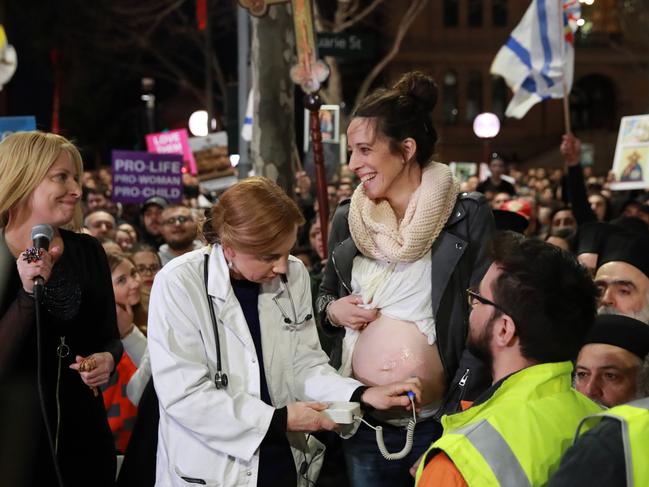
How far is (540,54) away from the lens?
10203mm

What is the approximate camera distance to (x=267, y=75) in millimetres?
11625

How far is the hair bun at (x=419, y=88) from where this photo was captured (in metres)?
4.80

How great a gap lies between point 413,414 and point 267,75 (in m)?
7.69

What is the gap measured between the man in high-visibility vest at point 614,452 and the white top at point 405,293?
1.94 metres

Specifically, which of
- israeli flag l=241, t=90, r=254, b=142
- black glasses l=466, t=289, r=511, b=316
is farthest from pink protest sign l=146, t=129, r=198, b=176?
black glasses l=466, t=289, r=511, b=316

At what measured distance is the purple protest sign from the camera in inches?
563

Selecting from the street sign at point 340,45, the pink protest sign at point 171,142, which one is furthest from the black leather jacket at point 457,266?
the pink protest sign at point 171,142

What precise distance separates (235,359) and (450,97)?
53983mm

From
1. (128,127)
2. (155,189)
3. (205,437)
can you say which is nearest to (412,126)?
(205,437)

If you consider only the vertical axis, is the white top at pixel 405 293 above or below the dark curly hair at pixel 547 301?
below

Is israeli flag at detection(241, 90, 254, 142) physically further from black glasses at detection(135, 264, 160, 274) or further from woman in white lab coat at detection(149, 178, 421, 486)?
woman in white lab coat at detection(149, 178, 421, 486)

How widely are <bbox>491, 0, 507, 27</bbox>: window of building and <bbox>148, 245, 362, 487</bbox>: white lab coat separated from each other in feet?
177

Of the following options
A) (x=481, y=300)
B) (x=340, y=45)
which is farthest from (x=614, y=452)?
(x=340, y=45)

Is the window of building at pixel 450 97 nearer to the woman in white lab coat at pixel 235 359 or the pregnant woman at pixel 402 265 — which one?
the pregnant woman at pixel 402 265
